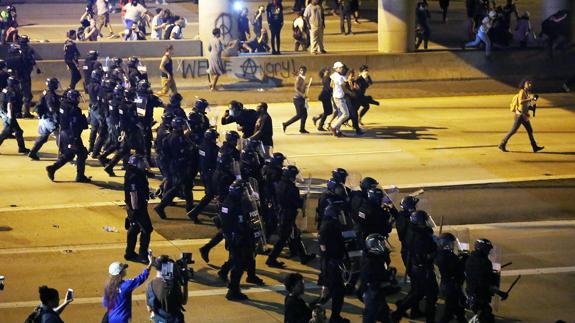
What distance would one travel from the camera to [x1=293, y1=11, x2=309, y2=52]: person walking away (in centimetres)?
3453

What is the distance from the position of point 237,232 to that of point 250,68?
1907cm

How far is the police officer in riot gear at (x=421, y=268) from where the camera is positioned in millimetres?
12602

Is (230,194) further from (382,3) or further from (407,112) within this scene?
(382,3)

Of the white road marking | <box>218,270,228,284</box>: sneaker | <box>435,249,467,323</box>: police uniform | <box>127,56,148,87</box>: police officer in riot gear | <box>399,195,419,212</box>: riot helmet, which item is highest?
<box>127,56,148,87</box>: police officer in riot gear

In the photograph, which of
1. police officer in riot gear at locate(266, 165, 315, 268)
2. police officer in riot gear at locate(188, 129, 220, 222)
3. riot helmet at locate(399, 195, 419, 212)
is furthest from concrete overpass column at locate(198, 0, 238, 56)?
riot helmet at locate(399, 195, 419, 212)

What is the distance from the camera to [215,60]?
105 ft

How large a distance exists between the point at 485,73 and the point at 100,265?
2098 centimetres

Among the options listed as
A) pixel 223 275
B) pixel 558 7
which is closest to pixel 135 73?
pixel 223 275

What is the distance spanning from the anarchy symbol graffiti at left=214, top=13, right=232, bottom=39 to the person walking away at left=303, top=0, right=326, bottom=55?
2625 mm

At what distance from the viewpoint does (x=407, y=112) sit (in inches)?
1144

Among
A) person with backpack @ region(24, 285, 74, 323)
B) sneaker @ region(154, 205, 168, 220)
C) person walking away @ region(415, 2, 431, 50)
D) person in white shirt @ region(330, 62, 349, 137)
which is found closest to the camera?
person with backpack @ region(24, 285, 74, 323)

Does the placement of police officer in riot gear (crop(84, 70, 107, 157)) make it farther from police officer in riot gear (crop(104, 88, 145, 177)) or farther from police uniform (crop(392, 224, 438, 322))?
police uniform (crop(392, 224, 438, 322))

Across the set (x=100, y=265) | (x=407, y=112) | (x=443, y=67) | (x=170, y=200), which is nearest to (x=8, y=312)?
(x=100, y=265)

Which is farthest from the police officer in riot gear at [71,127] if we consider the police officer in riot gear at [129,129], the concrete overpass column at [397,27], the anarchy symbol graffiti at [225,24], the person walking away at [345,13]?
the person walking away at [345,13]
